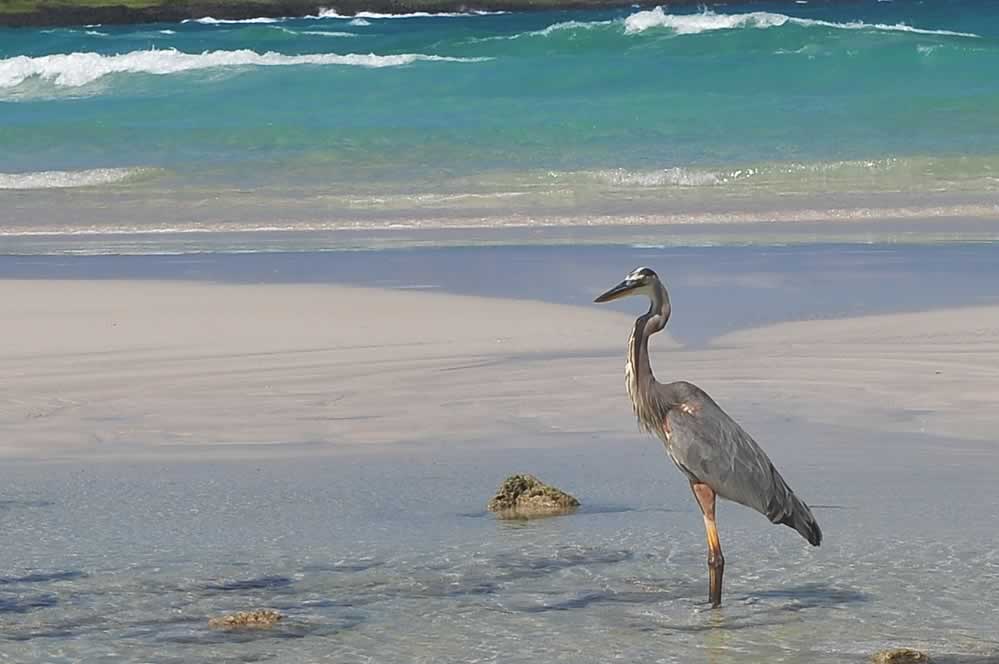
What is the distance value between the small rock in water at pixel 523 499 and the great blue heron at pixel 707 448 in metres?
0.82

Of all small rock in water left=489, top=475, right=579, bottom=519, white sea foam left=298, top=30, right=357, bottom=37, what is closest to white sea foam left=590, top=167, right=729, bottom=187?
small rock in water left=489, top=475, right=579, bottom=519

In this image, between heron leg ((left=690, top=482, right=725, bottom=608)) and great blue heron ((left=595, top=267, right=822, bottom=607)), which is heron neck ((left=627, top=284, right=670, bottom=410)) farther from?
heron leg ((left=690, top=482, right=725, bottom=608))

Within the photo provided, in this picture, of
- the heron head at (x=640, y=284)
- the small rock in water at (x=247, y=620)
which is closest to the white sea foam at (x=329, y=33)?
the heron head at (x=640, y=284)

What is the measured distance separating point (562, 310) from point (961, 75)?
62.7 ft

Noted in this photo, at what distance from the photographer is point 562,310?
9852mm

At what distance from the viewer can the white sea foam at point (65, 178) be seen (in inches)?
744

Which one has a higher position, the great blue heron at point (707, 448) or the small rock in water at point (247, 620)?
the great blue heron at point (707, 448)

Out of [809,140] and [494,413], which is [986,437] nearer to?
[494,413]

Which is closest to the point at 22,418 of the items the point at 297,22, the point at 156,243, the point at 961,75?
the point at 156,243

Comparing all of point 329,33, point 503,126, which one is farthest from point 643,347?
point 329,33

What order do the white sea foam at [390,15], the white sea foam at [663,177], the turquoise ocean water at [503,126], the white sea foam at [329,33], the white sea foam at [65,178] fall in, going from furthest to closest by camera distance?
the white sea foam at [390,15] → the white sea foam at [329,33] → the white sea foam at [65,178] → the white sea foam at [663,177] → the turquoise ocean water at [503,126]

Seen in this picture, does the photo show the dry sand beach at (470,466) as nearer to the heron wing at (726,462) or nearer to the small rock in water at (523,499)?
the small rock in water at (523,499)

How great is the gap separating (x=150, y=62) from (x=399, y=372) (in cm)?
2608

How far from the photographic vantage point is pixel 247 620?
4.78 meters
